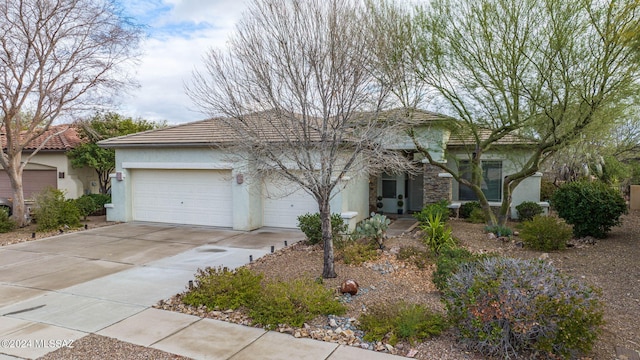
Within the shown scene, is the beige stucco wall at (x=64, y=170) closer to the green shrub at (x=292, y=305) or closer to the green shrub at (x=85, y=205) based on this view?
the green shrub at (x=85, y=205)

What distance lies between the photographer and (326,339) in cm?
527

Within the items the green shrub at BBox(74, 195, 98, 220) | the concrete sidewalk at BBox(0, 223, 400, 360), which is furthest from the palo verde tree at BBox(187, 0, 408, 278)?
the green shrub at BBox(74, 195, 98, 220)

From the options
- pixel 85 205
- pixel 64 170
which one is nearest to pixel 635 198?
pixel 85 205

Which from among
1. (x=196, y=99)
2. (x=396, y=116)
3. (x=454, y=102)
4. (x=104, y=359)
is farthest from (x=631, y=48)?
(x=104, y=359)

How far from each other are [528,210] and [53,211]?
16.9 metres

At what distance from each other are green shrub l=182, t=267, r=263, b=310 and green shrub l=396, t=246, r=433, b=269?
3.48 m

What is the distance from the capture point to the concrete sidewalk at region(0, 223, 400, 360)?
5.10 meters

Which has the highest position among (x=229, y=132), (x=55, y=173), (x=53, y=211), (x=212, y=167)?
(x=229, y=132)

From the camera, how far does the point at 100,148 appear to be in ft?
61.3

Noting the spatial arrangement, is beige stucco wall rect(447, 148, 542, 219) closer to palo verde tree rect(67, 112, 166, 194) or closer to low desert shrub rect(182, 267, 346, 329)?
low desert shrub rect(182, 267, 346, 329)

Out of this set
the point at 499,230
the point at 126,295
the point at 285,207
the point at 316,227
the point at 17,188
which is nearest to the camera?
the point at 126,295

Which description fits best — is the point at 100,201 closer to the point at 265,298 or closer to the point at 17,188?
the point at 17,188

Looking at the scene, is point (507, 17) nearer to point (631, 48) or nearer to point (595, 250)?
point (631, 48)

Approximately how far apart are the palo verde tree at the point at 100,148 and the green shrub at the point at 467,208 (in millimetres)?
15277
